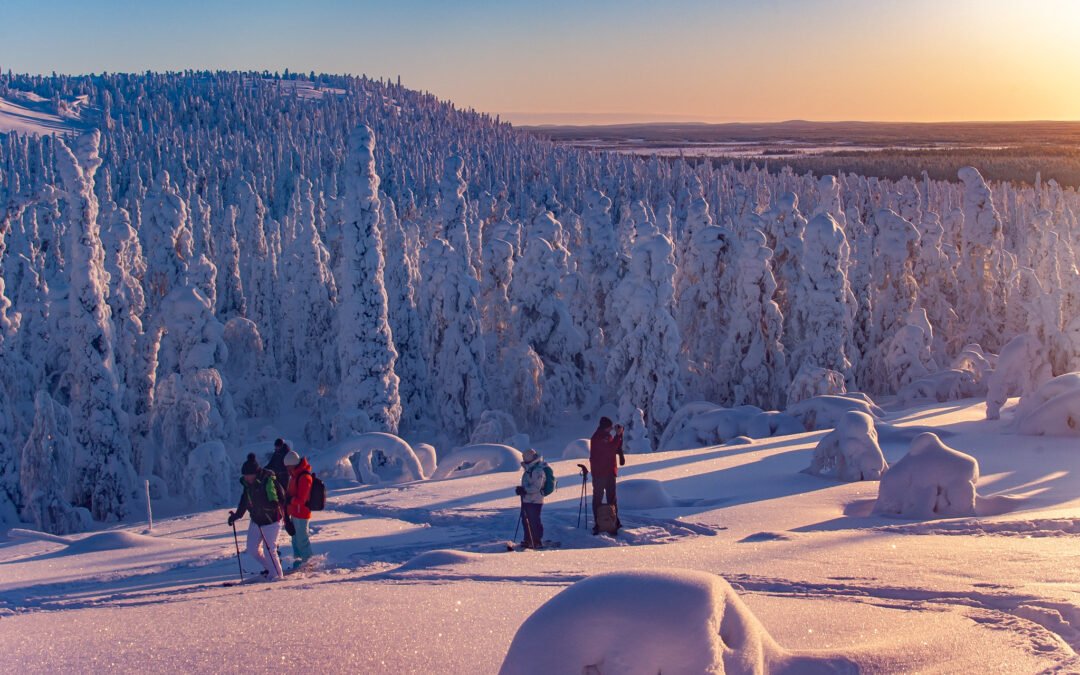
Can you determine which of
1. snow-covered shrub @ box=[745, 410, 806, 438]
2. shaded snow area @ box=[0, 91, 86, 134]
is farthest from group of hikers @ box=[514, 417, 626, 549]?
shaded snow area @ box=[0, 91, 86, 134]

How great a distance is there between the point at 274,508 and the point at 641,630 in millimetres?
5645

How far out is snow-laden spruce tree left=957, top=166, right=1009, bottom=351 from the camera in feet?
154

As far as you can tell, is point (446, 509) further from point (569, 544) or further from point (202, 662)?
point (202, 662)

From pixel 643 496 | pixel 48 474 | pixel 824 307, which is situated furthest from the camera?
pixel 824 307

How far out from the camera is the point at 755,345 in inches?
1484

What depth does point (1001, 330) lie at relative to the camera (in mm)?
47750

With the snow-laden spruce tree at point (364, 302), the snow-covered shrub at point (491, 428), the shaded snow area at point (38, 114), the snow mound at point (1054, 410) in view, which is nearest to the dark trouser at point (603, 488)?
the snow mound at point (1054, 410)

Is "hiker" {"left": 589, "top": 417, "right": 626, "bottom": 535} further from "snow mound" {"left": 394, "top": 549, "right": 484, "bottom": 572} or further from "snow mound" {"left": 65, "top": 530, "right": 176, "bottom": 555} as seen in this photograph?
"snow mound" {"left": 65, "top": 530, "right": 176, "bottom": 555}

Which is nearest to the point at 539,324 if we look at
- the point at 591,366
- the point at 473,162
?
the point at 591,366

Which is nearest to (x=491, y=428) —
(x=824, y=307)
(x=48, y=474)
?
(x=824, y=307)

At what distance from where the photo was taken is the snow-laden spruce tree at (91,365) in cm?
2472

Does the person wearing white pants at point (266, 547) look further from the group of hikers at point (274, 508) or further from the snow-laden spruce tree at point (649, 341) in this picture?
the snow-laden spruce tree at point (649, 341)

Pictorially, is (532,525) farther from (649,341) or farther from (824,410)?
(649,341)

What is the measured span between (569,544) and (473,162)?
137 meters
